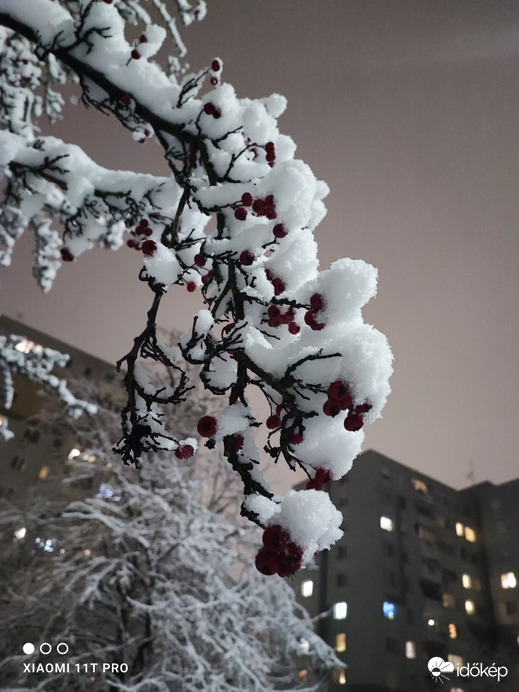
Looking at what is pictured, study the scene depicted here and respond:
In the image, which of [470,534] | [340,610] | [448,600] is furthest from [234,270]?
[470,534]

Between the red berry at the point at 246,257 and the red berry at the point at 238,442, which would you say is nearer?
the red berry at the point at 238,442

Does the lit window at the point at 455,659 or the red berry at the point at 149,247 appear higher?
the red berry at the point at 149,247

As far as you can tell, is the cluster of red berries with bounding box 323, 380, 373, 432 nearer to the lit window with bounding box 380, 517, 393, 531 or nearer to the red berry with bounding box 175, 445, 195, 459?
the red berry with bounding box 175, 445, 195, 459

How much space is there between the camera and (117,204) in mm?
3766

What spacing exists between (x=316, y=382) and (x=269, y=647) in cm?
963

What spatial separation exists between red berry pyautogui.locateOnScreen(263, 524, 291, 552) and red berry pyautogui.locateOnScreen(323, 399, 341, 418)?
1.27ft

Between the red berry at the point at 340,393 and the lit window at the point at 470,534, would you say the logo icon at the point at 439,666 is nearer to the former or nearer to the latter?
the lit window at the point at 470,534

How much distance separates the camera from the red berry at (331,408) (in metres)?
1.46

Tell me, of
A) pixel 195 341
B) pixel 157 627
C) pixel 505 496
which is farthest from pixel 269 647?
pixel 505 496

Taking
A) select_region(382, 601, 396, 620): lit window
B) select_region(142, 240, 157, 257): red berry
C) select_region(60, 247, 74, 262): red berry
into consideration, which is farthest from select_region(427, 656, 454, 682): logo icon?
select_region(142, 240, 157, 257): red berry

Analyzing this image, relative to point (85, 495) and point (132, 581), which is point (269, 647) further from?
point (85, 495)

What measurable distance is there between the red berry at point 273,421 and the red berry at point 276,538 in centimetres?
55

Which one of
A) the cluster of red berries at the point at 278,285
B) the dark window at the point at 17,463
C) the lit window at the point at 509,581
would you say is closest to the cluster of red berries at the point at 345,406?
the cluster of red berries at the point at 278,285

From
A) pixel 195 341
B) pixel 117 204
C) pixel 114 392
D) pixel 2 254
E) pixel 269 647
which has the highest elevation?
pixel 114 392
